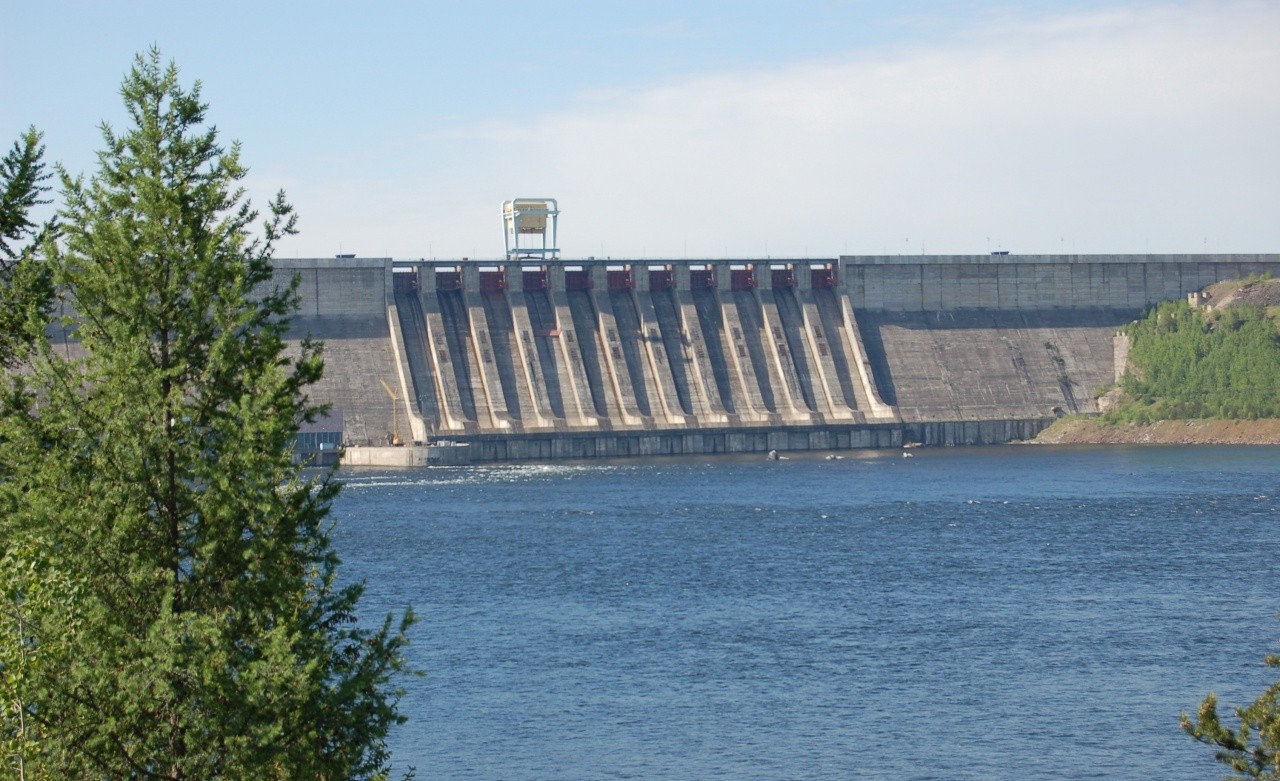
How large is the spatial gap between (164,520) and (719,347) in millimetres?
90199

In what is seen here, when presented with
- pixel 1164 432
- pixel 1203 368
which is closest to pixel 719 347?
pixel 1164 432

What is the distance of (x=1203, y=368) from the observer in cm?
10625

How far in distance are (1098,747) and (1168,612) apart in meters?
14.6

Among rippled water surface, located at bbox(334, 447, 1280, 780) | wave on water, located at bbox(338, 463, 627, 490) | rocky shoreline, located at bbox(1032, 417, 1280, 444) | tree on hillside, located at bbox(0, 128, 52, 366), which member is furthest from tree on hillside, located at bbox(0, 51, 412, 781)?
rocky shoreline, located at bbox(1032, 417, 1280, 444)

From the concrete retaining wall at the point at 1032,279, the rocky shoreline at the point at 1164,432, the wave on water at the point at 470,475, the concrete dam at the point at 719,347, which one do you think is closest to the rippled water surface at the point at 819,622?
the wave on water at the point at 470,475

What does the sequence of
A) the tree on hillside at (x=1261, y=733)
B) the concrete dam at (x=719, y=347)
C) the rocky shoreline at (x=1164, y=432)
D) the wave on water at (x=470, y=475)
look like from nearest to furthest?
the tree on hillside at (x=1261, y=733), the wave on water at (x=470, y=475), the concrete dam at (x=719, y=347), the rocky shoreline at (x=1164, y=432)

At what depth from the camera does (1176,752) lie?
96.5 ft

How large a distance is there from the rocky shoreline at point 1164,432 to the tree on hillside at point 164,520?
94.6 meters

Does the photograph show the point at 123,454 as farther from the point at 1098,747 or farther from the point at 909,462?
the point at 909,462

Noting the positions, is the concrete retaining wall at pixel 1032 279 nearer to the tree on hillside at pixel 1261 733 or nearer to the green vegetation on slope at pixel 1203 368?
the green vegetation on slope at pixel 1203 368

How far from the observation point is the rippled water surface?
99.2 feet

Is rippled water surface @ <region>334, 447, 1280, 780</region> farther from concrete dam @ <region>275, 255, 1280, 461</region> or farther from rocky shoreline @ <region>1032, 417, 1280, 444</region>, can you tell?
rocky shoreline @ <region>1032, 417, 1280, 444</region>

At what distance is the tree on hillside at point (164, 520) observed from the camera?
1474 centimetres

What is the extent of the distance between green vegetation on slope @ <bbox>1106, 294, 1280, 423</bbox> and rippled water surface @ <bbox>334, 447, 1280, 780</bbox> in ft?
86.5
